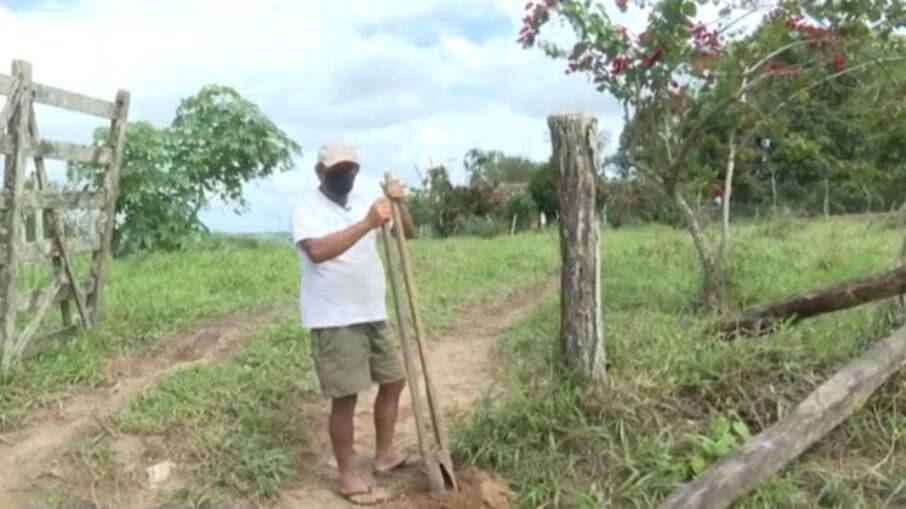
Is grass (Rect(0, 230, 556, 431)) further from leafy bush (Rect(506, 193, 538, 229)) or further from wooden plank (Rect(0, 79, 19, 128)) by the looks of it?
leafy bush (Rect(506, 193, 538, 229))

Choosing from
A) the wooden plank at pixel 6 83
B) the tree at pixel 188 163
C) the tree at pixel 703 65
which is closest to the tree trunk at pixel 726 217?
the tree at pixel 703 65

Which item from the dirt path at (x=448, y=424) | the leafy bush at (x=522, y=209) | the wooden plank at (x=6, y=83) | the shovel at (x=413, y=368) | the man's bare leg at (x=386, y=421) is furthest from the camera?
the leafy bush at (x=522, y=209)

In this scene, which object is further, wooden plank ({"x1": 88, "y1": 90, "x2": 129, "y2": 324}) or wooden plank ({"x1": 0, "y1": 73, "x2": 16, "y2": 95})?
wooden plank ({"x1": 88, "y1": 90, "x2": 129, "y2": 324})

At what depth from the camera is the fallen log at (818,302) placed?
5.60 meters

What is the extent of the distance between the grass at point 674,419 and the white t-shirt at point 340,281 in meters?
0.93

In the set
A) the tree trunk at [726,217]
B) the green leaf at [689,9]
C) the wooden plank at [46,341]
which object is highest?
the green leaf at [689,9]

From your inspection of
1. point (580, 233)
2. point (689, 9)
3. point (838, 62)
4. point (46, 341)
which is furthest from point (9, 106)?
point (838, 62)

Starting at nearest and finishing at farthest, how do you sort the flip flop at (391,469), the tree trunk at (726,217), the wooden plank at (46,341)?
the flip flop at (391,469)
the wooden plank at (46,341)
the tree trunk at (726,217)

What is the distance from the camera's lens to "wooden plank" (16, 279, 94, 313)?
6.65 metres

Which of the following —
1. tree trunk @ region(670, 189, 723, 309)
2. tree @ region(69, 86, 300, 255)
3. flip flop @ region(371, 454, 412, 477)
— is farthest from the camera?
tree @ region(69, 86, 300, 255)

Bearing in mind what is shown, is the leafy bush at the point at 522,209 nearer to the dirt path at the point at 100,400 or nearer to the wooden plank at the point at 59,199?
the dirt path at the point at 100,400

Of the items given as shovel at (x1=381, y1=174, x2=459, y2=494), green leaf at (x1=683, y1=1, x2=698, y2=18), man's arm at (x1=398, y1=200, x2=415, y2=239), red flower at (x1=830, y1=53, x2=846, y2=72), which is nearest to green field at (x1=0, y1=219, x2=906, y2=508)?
shovel at (x1=381, y1=174, x2=459, y2=494)

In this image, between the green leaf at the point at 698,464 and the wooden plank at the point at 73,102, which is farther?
the wooden plank at the point at 73,102

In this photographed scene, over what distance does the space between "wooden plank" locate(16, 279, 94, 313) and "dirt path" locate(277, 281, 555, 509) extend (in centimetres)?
199
